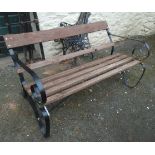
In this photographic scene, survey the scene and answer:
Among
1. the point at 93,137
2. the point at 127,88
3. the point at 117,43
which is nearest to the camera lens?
the point at 93,137

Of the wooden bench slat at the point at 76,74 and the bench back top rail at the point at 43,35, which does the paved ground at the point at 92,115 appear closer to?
the wooden bench slat at the point at 76,74

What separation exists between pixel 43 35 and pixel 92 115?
1264mm

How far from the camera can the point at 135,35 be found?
5.65 metres

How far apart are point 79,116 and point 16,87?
3.78 ft

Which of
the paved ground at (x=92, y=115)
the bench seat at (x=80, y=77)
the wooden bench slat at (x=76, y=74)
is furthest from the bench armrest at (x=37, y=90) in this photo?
the paved ground at (x=92, y=115)

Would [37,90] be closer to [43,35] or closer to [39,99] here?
[39,99]

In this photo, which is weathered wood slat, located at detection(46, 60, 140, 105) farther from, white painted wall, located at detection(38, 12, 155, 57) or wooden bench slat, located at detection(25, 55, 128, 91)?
white painted wall, located at detection(38, 12, 155, 57)

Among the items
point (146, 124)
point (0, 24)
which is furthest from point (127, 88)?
point (0, 24)

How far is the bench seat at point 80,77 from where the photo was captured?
2.99m

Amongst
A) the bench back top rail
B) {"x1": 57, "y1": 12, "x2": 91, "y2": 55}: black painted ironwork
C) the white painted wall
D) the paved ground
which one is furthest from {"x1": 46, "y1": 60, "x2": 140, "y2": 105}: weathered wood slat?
the white painted wall

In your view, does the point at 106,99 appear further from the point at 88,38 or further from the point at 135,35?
the point at 135,35

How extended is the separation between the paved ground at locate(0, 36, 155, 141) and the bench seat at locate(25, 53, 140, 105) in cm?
42

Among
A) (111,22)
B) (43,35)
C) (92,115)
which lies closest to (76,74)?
(92,115)

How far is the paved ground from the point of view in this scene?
3.08 m
